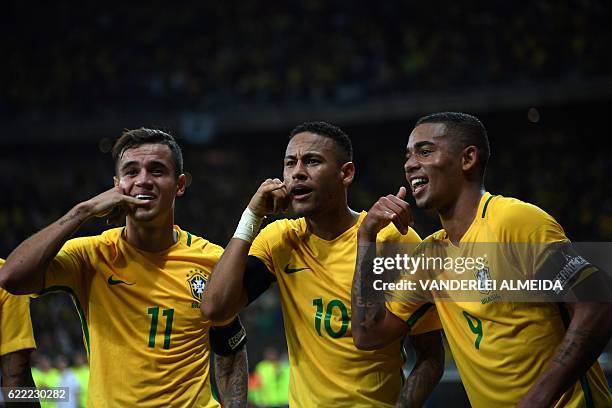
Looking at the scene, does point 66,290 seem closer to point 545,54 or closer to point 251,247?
point 251,247

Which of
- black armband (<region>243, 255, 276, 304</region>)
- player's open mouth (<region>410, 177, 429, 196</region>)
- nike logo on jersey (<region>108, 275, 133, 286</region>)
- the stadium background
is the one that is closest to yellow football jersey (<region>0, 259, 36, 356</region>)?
nike logo on jersey (<region>108, 275, 133, 286</region>)

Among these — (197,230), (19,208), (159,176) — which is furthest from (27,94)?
(159,176)

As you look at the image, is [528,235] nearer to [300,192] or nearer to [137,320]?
[300,192]

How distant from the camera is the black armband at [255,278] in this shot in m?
4.23

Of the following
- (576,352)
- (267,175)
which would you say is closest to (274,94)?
(267,175)

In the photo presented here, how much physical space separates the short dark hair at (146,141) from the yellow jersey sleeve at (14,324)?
106 centimetres

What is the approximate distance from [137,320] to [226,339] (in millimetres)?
570

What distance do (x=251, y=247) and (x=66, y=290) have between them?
106 centimetres

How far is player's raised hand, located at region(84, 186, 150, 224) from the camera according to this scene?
3.97 metres

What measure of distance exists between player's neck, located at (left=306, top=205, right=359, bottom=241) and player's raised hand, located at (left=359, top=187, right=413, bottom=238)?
547 millimetres

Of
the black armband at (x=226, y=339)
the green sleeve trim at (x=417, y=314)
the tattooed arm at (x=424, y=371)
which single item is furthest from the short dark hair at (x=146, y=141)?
the tattooed arm at (x=424, y=371)

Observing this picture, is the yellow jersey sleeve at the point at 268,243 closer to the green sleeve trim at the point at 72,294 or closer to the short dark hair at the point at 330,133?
the short dark hair at the point at 330,133

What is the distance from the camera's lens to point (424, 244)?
158 inches

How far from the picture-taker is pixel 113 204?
4020mm
